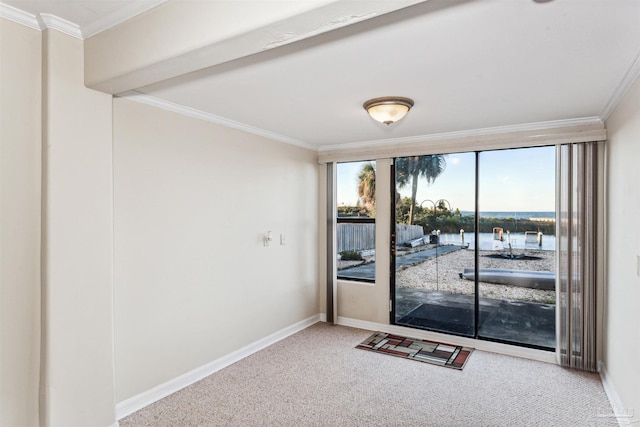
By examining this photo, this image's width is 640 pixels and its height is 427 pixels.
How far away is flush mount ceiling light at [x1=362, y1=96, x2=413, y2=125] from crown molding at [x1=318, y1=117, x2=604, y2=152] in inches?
54.5

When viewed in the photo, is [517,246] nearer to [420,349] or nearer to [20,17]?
[420,349]

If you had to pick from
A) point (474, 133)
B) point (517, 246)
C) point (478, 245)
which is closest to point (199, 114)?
point (474, 133)

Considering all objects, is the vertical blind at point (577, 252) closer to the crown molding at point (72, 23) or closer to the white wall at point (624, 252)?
the white wall at point (624, 252)

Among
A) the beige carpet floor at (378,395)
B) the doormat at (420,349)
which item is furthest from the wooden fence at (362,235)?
the beige carpet floor at (378,395)

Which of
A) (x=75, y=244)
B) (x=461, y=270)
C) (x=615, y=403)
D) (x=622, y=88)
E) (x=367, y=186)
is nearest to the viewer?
(x=75, y=244)

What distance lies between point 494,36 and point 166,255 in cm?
281

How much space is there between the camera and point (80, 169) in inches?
88.8

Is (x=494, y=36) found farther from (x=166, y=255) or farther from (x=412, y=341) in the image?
(x=412, y=341)

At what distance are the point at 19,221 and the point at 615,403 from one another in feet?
14.1

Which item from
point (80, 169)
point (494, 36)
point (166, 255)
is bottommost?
point (166, 255)

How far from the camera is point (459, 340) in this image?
14.3ft

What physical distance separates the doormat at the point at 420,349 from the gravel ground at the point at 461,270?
2.12 feet

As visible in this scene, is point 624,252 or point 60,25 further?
point 624,252

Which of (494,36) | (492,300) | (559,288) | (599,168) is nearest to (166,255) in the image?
(494,36)
